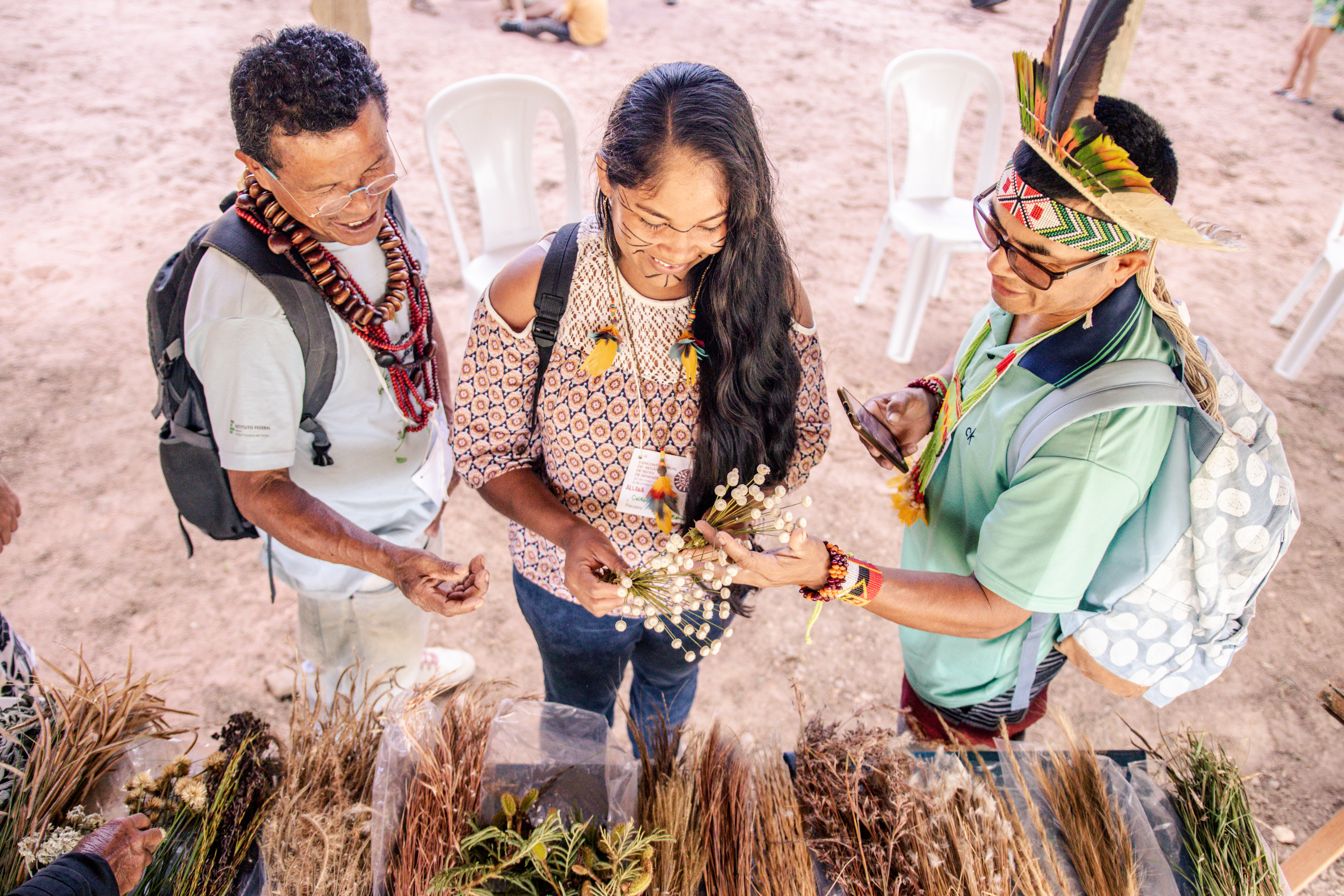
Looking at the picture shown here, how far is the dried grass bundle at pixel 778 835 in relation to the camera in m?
1.61

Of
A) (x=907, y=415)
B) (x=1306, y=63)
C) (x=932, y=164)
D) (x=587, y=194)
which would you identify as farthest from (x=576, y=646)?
(x=1306, y=63)

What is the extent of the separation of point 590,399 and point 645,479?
0.23 metres

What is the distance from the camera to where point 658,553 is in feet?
6.35

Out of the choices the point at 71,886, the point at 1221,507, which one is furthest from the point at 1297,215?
the point at 71,886

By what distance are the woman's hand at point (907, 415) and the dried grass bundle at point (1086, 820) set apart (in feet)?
2.46

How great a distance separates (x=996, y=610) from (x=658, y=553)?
2.52ft

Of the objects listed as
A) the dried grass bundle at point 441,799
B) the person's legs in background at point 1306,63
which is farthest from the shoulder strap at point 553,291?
the person's legs in background at point 1306,63

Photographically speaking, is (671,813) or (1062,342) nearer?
(1062,342)

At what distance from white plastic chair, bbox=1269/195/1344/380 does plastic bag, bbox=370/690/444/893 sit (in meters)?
5.84

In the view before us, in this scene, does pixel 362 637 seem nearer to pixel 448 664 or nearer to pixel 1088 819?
pixel 448 664

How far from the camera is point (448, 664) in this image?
3.34 meters

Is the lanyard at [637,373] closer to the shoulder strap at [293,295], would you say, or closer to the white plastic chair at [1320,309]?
the shoulder strap at [293,295]

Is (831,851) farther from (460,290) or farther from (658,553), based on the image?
(460,290)

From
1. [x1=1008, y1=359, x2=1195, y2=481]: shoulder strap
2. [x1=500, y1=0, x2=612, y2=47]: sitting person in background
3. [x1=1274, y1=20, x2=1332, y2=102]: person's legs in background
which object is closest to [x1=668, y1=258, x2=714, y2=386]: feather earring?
[x1=1008, y1=359, x2=1195, y2=481]: shoulder strap
